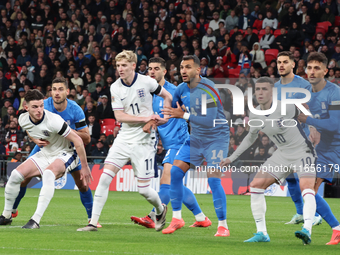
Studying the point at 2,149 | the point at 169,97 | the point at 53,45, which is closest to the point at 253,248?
the point at 169,97

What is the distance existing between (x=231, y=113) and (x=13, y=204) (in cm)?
859

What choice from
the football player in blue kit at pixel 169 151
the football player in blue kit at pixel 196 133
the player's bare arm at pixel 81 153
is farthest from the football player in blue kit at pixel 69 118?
the football player in blue kit at pixel 196 133

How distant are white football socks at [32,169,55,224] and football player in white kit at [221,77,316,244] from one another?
9.00 ft

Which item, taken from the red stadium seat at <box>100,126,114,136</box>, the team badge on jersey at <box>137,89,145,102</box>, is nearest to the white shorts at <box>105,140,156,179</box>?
the team badge on jersey at <box>137,89,145,102</box>

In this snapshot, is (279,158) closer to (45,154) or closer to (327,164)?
(327,164)

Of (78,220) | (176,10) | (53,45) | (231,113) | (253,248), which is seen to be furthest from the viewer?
(53,45)

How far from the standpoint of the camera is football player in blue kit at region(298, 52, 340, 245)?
22.4ft

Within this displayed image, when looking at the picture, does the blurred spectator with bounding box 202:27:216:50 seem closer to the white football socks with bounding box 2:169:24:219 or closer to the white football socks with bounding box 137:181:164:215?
the white football socks with bounding box 137:181:164:215

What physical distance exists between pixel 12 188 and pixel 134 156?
5.94 feet

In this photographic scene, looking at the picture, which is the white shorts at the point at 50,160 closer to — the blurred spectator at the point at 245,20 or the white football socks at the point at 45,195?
the white football socks at the point at 45,195

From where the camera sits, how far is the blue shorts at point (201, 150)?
24.9 ft

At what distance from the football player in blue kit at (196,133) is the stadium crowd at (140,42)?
6.91 m

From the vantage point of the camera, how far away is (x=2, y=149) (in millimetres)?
19203

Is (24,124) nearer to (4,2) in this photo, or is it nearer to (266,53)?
(266,53)
